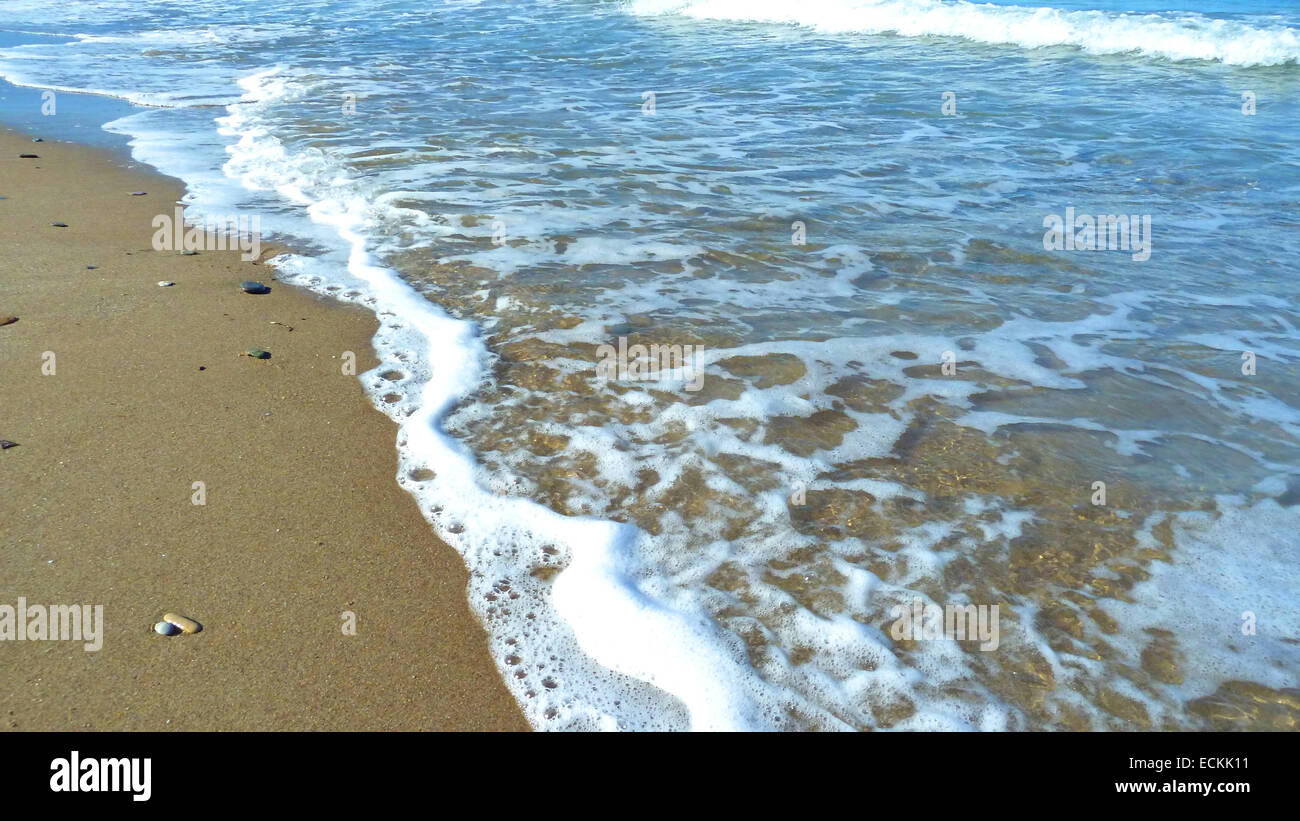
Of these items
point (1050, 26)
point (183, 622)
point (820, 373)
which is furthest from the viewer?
point (1050, 26)

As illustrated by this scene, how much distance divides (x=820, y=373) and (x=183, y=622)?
9.75 feet

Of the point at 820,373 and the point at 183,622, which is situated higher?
the point at 820,373

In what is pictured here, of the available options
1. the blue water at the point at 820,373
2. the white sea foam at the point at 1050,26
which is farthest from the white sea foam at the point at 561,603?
the white sea foam at the point at 1050,26

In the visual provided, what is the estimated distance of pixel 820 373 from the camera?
452 cm

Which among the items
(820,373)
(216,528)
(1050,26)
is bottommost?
(216,528)

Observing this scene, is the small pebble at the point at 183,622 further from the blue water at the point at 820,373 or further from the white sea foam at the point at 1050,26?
the white sea foam at the point at 1050,26

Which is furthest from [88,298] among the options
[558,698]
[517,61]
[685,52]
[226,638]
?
[685,52]

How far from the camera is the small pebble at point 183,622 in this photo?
9.23 ft

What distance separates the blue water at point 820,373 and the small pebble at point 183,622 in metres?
0.86

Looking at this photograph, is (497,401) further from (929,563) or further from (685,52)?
(685,52)

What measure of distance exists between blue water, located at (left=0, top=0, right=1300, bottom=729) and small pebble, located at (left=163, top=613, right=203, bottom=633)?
86 cm

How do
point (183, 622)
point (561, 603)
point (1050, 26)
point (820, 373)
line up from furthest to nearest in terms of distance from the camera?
point (1050, 26) < point (820, 373) < point (561, 603) < point (183, 622)

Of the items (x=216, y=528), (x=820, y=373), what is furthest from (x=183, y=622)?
(x=820, y=373)

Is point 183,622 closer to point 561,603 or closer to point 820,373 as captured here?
point 561,603
